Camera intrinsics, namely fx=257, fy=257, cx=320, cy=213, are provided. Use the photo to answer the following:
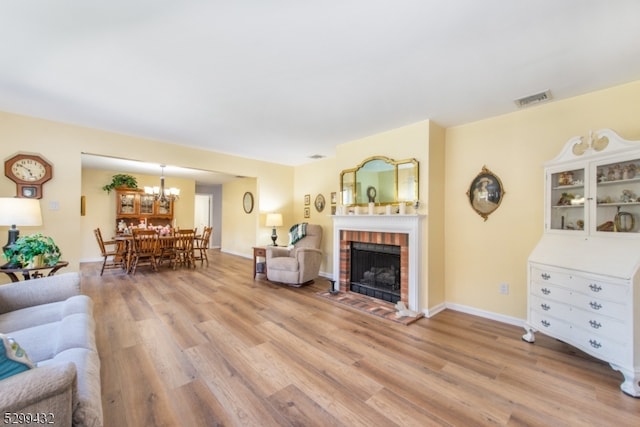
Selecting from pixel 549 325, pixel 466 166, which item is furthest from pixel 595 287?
pixel 466 166

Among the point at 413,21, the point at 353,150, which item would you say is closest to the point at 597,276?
the point at 413,21

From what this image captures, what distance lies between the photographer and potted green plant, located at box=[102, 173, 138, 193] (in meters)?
6.54

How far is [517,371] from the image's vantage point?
201 centimetres

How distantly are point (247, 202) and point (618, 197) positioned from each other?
22.1 ft

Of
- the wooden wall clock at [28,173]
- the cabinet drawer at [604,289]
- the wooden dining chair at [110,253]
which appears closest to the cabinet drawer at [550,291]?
the cabinet drawer at [604,289]

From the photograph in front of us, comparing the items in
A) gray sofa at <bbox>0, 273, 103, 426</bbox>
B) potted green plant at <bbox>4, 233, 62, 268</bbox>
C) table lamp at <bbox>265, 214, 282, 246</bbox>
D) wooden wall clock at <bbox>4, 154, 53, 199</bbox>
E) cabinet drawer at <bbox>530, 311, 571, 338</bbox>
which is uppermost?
wooden wall clock at <bbox>4, 154, 53, 199</bbox>

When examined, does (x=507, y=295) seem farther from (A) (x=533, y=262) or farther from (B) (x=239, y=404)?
(B) (x=239, y=404)

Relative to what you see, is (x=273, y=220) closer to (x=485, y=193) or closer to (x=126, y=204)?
(x=485, y=193)

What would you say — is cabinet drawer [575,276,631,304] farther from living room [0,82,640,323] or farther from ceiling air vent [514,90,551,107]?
ceiling air vent [514,90,551,107]

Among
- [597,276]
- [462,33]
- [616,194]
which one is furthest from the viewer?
[616,194]

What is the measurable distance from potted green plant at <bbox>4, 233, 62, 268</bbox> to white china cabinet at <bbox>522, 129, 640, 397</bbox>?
4.88 metres

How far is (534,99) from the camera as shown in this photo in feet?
8.51

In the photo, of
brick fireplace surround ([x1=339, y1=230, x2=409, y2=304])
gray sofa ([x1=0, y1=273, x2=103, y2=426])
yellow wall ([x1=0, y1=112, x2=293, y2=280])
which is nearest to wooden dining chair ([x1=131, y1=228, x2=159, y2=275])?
yellow wall ([x1=0, y1=112, x2=293, y2=280])

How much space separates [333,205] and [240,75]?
9.97 ft
